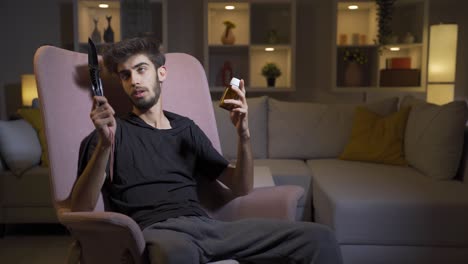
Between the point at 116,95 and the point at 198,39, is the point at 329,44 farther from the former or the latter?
the point at 116,95

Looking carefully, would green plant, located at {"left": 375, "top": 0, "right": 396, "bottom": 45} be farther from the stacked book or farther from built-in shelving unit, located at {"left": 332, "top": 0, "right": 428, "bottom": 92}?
the stacked book

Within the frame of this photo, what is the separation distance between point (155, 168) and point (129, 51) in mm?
422

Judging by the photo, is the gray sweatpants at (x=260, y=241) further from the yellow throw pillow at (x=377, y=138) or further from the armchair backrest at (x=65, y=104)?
the yellow throw pillow at (x=377, y=138)

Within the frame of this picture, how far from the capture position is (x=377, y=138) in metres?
3.13

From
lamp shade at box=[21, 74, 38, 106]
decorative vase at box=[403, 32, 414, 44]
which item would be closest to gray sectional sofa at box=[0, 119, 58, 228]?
lamp shade at box=[21, 74, 38, 106]

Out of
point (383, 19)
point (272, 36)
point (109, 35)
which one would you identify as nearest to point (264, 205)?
point (272, 36)

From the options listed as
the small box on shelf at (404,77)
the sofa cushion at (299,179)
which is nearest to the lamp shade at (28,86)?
the sofa cushion at (299,179)

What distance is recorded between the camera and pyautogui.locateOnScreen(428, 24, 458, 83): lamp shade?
13.0 feet

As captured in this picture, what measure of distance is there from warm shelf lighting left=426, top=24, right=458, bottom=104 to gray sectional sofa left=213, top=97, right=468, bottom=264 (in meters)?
0.89

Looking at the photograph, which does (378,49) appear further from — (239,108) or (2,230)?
(2,230)

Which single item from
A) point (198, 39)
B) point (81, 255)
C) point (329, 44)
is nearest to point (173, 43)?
point (198, 39)

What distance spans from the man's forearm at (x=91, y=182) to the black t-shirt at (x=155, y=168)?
4.6 inches

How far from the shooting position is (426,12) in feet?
13.0

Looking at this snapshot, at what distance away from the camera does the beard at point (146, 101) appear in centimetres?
170
